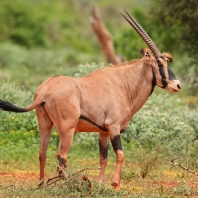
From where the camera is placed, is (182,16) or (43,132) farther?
(182,16)

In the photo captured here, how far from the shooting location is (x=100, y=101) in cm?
1030

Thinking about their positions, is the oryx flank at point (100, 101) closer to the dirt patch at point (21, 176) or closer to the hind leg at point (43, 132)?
the hind leg at point (43, 132)

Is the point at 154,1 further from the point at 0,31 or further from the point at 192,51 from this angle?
the point at 0,31

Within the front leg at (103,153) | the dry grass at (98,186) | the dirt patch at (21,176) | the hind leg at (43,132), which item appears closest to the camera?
the dry grass at (98,186)

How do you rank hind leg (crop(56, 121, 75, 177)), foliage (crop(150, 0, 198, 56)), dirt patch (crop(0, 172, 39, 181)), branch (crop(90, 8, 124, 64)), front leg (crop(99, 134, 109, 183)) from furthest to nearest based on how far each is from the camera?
branch (crop(90, 8, 124, 64)) < foliage (crop(150, 0, 198, 56)) < dirt patch (crop(0, 172, 39, 181)) < front leg (crop(99, 134, 109, 183)) < hind leg (crop(56, 121, 75, 177))

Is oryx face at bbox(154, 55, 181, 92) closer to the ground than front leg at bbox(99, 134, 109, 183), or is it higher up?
higher up

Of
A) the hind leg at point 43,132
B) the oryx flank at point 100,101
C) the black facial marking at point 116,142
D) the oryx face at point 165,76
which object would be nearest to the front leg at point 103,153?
the oryx flank at point 100,101

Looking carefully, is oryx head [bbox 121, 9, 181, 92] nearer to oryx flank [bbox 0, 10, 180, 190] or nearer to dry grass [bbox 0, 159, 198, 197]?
oryx flank [bbox 0, 10, 180, 190]

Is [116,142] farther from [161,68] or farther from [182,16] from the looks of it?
[182,16]

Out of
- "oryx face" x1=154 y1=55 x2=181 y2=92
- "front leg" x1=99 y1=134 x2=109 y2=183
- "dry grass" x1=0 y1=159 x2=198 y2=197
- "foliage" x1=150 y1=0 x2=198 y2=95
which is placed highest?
"foliage" x1=150 y1=0 x2=198 y2=95

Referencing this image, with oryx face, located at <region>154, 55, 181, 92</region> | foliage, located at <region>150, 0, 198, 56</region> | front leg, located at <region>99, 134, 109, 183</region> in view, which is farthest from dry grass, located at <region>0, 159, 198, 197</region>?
foliage, located at <region>150, 0, 198, 56</region>

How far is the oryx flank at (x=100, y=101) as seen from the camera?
A: 32.1ft

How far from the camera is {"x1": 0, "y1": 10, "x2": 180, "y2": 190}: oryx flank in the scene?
9.80m

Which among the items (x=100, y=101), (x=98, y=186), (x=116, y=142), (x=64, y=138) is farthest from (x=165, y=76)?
(x=98, y=186)
